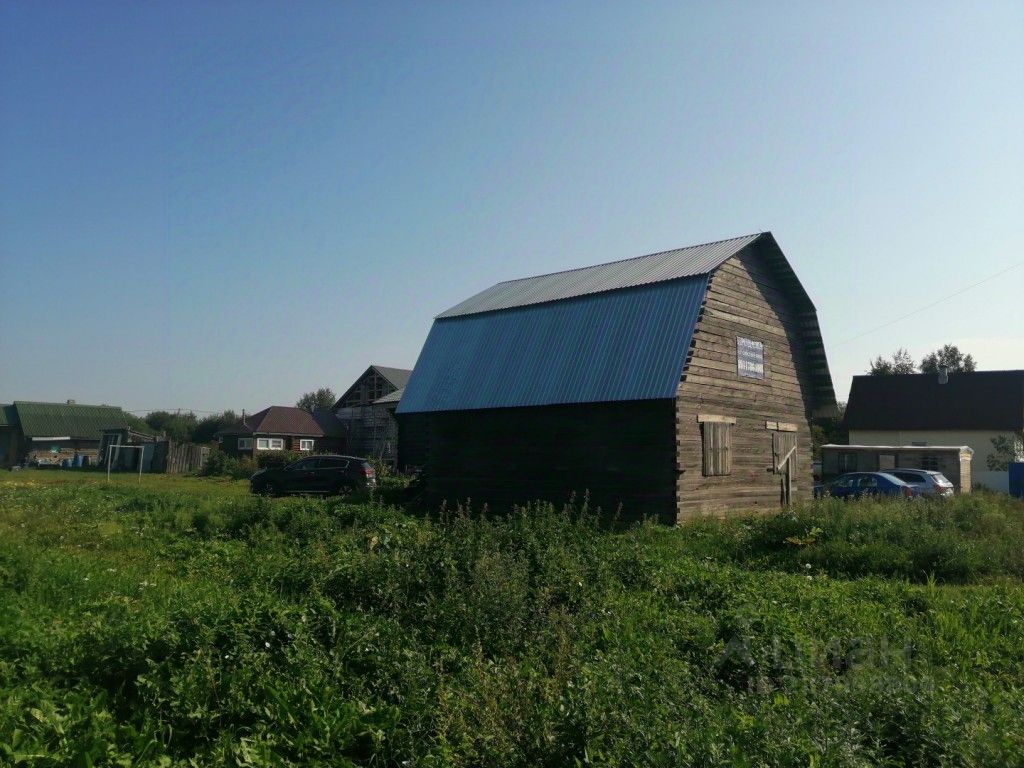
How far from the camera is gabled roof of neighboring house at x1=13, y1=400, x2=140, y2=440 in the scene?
64.2 m

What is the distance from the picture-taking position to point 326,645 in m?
6.53

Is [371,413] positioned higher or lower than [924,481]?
higher

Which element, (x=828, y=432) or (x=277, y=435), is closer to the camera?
(x=828, y=432)

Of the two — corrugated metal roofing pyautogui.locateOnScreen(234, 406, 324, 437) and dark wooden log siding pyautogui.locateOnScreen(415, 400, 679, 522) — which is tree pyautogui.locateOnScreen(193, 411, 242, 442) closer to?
corrugated metal roofing pyautogui.locateOnScreen(234, 406, 324, 437)

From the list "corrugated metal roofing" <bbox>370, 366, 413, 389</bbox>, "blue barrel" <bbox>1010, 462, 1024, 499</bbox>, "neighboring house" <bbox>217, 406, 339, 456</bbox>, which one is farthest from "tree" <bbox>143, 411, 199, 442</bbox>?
"blue barrel" <bbox>1010, 462, 1024, 499</bbox>

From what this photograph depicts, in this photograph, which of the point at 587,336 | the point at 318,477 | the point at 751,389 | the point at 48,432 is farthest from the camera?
the point at 48,432

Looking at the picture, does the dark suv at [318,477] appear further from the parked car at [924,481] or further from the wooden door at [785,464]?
the parked car at [924,481]

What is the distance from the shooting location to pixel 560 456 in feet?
65.8

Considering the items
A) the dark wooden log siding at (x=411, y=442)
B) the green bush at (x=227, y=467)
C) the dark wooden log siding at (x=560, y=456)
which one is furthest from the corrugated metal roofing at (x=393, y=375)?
the dark wooden log siding at (x=560, y=456)

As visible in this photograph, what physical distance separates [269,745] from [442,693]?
3.98 feet

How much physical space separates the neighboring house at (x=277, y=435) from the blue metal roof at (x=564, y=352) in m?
31.5

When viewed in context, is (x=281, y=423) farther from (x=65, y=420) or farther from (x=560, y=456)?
(x=560, y=456)

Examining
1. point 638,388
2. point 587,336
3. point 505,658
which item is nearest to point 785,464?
point 638,388

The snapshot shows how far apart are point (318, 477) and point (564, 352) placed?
12.8m
